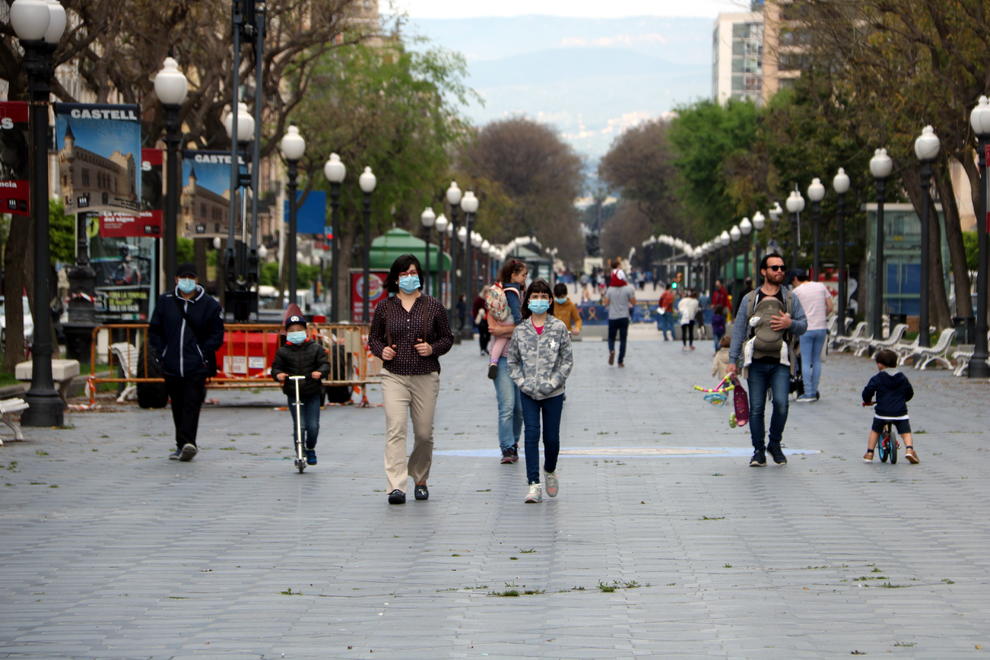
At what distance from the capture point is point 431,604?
26.0ft

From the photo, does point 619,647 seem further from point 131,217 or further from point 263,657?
point 131,217

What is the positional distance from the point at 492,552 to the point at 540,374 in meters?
2.44

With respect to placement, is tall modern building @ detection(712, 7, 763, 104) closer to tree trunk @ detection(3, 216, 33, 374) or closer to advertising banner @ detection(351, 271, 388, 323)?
advertising banner @ detection(351, 271, 388, 323)

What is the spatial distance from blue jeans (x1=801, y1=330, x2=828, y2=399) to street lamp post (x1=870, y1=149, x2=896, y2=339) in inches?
467

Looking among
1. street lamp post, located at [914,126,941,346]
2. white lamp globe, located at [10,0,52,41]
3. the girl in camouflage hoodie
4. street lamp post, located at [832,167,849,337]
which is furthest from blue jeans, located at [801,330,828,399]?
street lamp post, located at [832,167,849,337]

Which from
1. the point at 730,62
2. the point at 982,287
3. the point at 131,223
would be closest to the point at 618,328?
the point at 982,287

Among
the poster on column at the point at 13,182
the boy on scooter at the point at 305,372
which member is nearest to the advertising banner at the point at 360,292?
the poster on column at the point at 13,182

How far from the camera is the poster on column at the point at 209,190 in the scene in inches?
1073

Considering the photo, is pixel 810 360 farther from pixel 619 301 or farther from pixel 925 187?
pixel 619 301

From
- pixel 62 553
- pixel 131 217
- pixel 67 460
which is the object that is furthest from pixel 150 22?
pixel 62 553

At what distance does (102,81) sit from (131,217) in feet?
12.6

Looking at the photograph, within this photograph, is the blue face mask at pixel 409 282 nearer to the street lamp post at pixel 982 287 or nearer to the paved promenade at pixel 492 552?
the paved promenade at pixel 492 552

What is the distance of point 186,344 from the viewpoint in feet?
49.1

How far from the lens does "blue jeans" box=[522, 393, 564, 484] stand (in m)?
11.7
